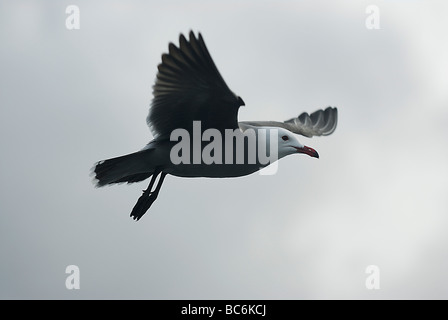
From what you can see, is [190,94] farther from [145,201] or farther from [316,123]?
[316,123]

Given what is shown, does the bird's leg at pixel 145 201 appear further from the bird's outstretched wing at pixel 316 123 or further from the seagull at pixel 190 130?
the bird's outstretched wing at pixel 316 123

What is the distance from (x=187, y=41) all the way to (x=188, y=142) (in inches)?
54.3

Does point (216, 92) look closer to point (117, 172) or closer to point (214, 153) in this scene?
point (214, 153)

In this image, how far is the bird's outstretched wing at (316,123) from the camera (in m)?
13.6

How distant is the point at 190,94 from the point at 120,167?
147 cm

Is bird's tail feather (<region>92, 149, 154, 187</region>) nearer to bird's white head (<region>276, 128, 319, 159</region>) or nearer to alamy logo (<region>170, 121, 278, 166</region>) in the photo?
alamy logo (<region>170, 121, 278, 166</region>)

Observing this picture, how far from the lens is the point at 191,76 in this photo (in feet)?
33.2

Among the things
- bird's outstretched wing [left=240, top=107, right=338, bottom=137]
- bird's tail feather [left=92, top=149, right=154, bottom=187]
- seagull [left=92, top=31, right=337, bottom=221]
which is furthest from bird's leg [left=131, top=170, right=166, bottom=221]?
bird's outstretched wing [left=240, top=107, right=338, bottom=137]

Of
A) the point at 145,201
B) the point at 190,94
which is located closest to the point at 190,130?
the point at 190,94

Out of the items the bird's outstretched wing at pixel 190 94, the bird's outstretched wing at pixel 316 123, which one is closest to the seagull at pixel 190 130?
the bird's outstretched wing at pixel 190 94

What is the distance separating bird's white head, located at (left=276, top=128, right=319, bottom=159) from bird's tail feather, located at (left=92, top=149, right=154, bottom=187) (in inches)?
69.0

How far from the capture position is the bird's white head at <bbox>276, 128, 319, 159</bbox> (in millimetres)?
11406

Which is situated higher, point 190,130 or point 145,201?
point 190,130

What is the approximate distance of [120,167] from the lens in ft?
36.0
